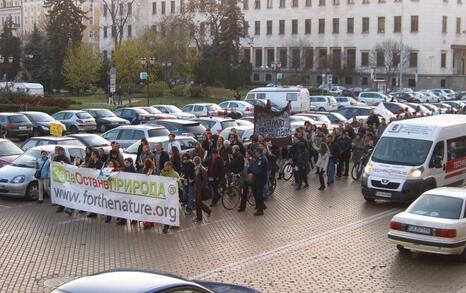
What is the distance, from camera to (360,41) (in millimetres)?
95938

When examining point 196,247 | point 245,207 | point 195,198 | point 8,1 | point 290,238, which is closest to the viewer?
point 196,247

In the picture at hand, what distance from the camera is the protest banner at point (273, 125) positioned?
25.6m

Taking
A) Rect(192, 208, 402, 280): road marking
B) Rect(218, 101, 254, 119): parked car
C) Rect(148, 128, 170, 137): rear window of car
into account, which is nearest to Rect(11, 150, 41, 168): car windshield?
Rect(148, 128, 170, 137): rear window of car

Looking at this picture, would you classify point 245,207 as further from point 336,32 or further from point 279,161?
point 336,32

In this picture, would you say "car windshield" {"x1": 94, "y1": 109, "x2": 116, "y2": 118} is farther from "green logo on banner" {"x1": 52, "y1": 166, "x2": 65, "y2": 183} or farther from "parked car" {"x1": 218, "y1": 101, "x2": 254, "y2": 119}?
"green logo on banner" {"x1": 52, "y1": 166, "x2": 65, "y2": 183}

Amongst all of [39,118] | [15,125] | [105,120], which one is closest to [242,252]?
[15,125]

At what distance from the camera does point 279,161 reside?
24672 millimetres

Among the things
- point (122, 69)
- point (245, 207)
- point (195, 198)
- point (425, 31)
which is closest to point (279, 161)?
point (245, 207)

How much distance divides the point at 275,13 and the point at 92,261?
309 feet

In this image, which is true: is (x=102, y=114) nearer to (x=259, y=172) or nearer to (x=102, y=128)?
(x=102, y=128)

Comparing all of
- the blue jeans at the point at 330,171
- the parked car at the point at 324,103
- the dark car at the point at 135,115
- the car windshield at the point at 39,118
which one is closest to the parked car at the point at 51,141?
the blue jeans at the point at 330,171

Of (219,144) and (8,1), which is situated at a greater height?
(8,1)

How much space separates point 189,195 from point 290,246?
149 inches

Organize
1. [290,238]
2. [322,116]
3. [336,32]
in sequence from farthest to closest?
[336,32] < [322,116] < [290,238]
